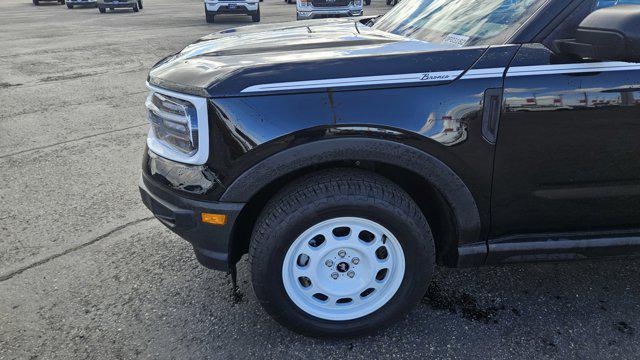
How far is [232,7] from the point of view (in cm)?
1560

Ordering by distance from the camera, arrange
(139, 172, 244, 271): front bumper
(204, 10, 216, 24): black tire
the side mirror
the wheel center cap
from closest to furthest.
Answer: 1. the side mirror
2. (139, 172, 244, 271): front bumper
3. the wheel center cap
4. (204, 10, 216, 24): black tire

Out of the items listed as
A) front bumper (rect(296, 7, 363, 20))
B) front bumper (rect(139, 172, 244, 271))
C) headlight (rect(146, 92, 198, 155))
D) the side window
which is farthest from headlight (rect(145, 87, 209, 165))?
front bumper (rect(296, 7, 363, 20))

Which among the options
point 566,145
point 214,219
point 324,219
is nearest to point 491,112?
point 566,145

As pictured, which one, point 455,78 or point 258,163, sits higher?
point 455,78

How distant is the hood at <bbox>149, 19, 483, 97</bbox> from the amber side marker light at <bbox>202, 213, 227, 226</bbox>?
1.70 ft

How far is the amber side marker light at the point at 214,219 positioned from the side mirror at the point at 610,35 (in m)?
1.61

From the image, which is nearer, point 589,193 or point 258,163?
point 258,163

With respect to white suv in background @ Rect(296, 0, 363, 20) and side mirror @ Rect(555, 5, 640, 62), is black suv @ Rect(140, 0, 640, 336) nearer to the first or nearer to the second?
side mirror @ Rect(555, 5, 640, 62)

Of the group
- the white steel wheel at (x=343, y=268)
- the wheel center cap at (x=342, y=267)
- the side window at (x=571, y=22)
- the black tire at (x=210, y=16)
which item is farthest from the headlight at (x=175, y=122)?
the black tire at (x=210, y=16)

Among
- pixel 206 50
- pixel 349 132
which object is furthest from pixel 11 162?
pixel 349 132

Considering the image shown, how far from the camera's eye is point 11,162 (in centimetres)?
455

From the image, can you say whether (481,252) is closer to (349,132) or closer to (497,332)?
(497,332)

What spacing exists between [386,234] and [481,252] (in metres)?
0.46

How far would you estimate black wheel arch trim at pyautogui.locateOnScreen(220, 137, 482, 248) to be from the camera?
6.61 feet
